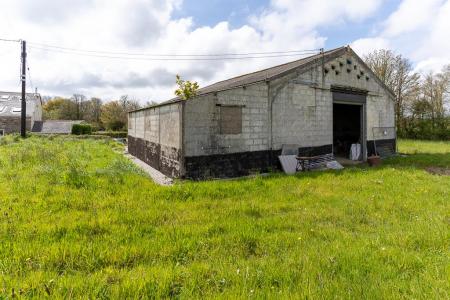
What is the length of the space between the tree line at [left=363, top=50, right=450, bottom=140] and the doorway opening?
1876 centimetres

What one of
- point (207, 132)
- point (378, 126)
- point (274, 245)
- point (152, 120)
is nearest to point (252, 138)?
point (207, 132)

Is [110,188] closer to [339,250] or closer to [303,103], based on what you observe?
[339,250]

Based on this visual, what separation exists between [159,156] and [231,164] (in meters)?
3.37

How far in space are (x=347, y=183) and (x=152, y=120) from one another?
8.61 metres

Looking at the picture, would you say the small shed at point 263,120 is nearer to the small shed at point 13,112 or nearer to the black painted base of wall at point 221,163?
the black painted base of wall at point 221,163

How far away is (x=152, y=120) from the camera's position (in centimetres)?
1256

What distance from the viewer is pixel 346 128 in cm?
1714

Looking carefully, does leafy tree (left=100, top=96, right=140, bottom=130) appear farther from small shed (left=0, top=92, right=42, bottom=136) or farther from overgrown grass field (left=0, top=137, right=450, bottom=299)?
overgrown grass field (left=0, top=137, right=450, bottom=299)

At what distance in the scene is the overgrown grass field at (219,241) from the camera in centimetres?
280

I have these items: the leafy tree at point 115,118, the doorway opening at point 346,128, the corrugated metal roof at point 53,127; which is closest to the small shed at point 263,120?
the doorway opening at point 346,128

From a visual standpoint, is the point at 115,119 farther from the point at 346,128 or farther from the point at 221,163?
the point at 221,163

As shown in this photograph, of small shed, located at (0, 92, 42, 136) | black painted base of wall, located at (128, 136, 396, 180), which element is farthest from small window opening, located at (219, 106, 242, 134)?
small shed, located at (0, 92, 42, 136)

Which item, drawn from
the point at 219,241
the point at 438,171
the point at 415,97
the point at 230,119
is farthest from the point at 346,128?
the point at 415,97

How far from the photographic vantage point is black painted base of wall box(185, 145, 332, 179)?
903 cm
